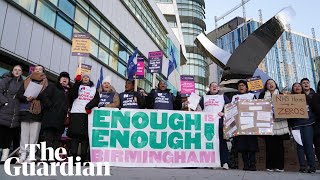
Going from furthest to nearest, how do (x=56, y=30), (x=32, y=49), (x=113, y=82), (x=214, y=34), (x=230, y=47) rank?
1. (x=214, y=34)
2. (x=230, y=47)
3. (x=113, y=82)
4. (x=56, y=30)
5. (x=32, y=49)

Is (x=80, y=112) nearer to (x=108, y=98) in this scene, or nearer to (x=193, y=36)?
(x=108, y=98)

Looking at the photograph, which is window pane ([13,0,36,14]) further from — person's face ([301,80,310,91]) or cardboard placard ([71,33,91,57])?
person's face ([301,80,310,91])

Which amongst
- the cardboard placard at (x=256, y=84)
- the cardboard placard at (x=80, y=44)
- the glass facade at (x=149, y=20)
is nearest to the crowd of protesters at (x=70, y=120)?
the cardboard placard at (x=80, y=44)

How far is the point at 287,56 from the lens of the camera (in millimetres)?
69875

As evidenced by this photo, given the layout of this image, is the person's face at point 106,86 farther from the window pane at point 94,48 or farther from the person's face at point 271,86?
the window pane at point 94,48

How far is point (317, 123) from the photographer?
5938 millimetres

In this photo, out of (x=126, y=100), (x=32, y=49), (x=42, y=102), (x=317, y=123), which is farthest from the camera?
(x=32, y=49)

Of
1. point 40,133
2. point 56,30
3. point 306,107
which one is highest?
point 56,30

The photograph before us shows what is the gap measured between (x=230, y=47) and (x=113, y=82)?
5866 cm

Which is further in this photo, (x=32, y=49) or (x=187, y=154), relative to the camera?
(x=32, y=49)

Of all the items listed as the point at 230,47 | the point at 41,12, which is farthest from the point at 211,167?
the point at 230,47

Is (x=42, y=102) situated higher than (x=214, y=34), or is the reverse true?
(x=214, y=34)

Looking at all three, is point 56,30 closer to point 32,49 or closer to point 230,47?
point 32,49

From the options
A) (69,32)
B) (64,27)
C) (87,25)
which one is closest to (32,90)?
(64,27)
